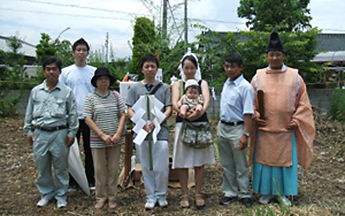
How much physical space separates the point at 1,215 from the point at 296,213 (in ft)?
9.79

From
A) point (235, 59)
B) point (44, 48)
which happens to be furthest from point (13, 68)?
point (235, 59)

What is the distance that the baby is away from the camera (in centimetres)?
292

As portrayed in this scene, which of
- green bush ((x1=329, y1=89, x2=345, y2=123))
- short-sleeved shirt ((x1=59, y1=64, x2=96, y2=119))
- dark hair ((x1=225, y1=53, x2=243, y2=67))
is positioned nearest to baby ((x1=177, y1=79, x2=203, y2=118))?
dark hair ((x1=225, y1=53, x2=243, y2=67))

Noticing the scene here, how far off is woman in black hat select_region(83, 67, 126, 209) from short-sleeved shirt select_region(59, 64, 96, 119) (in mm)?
409

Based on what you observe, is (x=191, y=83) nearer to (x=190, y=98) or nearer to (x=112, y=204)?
(x=190, y=98)

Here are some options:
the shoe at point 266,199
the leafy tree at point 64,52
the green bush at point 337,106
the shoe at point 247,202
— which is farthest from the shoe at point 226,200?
the leafy tree at point 64,52

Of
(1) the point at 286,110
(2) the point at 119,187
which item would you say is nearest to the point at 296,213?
(1) the point at 286,110

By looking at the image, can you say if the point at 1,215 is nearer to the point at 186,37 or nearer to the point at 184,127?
the point at 184,127

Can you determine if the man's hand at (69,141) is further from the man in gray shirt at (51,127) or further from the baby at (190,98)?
the baby at (190,98)

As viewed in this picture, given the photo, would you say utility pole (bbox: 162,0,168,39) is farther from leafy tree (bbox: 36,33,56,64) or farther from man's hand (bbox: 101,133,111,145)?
man's hand (bbox: 101,133,111,145)

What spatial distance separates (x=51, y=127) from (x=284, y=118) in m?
2.46

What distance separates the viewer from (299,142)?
10.3ft

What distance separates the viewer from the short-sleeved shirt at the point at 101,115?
119 inches

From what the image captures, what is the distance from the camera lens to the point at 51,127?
3.05m
